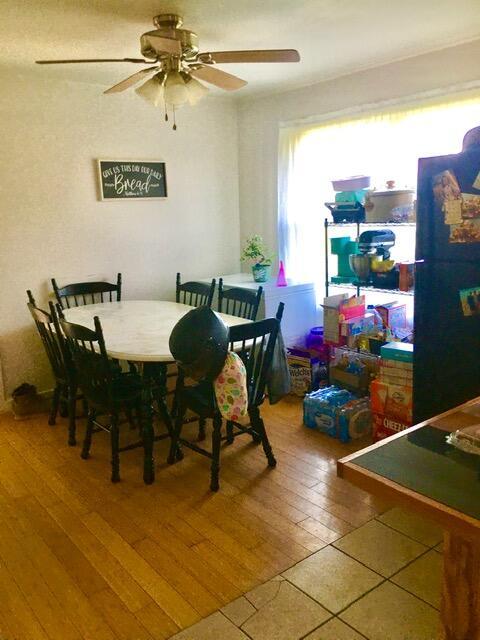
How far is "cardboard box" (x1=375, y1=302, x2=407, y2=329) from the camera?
3514 millimetres

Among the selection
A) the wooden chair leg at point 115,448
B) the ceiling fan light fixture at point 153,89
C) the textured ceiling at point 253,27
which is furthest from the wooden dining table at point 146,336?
the textured ceiling at point 253,27

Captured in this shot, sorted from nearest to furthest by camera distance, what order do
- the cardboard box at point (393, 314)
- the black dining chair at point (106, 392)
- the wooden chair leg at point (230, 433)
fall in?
the black dining chair at point (106, 392)
the wooden chair leg at point (230, 433)
the cardboard box at point (393, 314)

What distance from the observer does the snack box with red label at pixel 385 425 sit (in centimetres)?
297

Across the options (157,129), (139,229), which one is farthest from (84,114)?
(139,229)

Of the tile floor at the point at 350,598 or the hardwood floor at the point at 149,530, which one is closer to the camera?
the tile floor at the point at 350,598

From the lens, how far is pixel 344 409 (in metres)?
3.22

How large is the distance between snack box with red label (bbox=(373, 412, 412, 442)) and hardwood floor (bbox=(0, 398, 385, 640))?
18cm

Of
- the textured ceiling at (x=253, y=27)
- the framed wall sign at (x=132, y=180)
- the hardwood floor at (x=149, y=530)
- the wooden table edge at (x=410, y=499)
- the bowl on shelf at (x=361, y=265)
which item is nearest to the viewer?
the wooden table edge at (x=410, y=499)

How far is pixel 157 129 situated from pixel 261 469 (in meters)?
2.87

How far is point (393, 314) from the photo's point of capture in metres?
3.52

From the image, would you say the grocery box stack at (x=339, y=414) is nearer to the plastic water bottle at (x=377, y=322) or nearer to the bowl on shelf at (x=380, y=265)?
the plastic water bottle at (x=377, y=322)

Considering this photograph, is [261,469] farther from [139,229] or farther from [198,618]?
[139,229]

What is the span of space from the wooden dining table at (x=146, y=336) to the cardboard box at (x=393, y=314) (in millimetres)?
1002

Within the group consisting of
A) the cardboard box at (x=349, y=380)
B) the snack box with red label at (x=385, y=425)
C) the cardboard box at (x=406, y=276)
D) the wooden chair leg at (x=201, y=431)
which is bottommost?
the wooden chair leg at (x=201, y=431)
